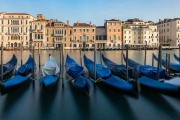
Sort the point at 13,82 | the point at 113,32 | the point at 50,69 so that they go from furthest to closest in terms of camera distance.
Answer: the point at 113,32 → the point at 50,69 → the point at 13,82

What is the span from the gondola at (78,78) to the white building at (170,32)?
3710 centimetres

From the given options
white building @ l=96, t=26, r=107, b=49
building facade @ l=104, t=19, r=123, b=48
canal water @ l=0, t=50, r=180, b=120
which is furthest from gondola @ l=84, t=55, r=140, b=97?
building facade @ l=104, t=19, r=123, b=48

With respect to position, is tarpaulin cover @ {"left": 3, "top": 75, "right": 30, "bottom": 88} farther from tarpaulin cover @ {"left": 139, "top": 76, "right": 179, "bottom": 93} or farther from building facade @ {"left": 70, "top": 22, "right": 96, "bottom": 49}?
building facade @ {"left": 70, "top": 22, "right": 96, "bottom": 49}

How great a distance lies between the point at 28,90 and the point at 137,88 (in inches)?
137

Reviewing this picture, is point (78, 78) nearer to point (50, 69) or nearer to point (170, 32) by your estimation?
point (50, 69)

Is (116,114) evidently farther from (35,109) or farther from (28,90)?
(28,90)

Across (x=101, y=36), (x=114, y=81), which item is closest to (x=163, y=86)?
(x=114, y=81)

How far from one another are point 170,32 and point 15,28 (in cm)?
2987

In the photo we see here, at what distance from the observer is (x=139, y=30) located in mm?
38219

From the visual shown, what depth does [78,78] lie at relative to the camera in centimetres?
594

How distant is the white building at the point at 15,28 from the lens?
34438 mm

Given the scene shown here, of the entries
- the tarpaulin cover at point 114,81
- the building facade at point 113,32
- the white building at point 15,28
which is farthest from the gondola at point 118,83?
the white building at point 15,28

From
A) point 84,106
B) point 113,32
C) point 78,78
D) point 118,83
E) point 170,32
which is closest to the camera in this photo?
point 84,106

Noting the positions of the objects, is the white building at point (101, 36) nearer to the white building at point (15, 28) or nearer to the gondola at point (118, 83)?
the white building at point (15, 28)
